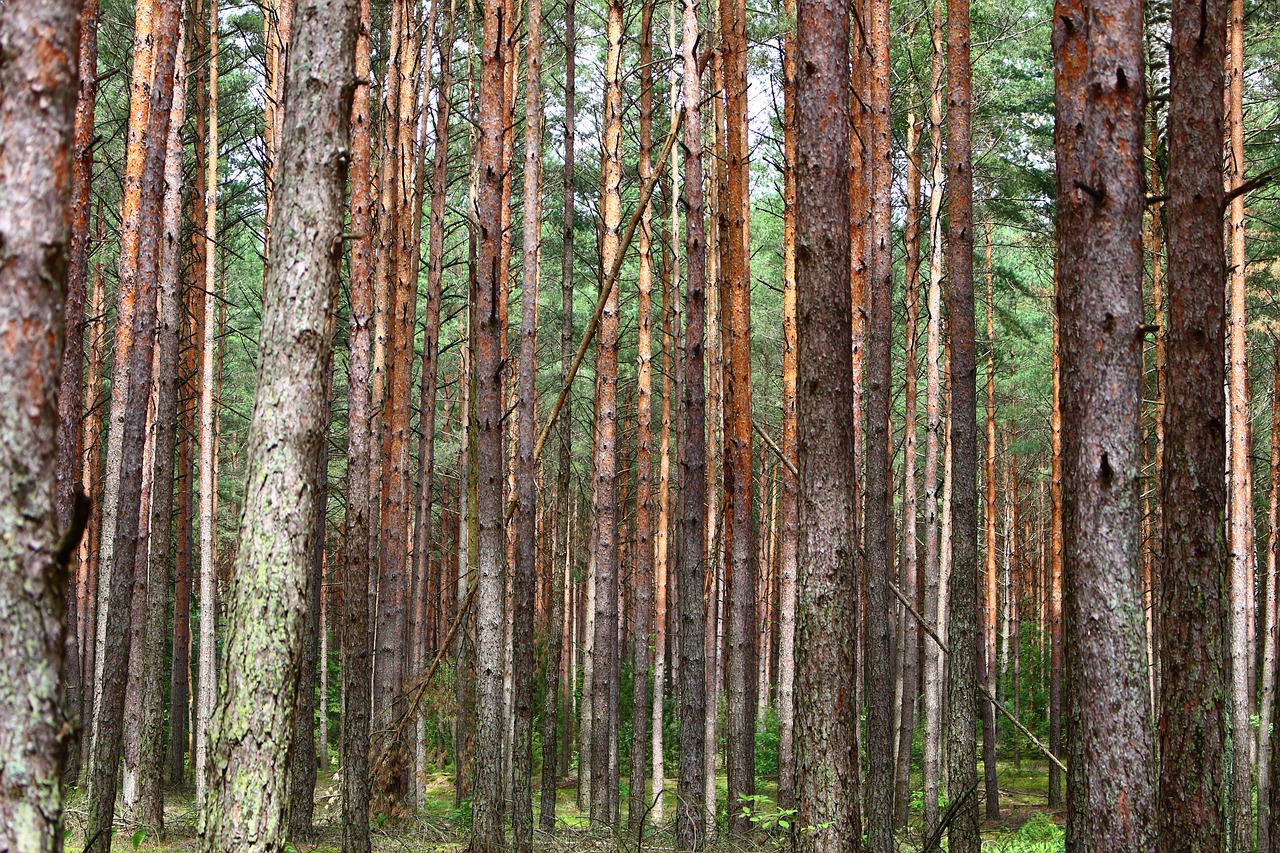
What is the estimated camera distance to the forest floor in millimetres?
9938

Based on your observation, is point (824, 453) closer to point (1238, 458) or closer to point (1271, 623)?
point (1238, 458)

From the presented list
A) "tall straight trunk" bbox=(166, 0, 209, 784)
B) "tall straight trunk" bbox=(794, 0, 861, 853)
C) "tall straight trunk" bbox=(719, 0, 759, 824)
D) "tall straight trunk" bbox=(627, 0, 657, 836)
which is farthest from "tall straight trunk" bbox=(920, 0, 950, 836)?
"tall straight trunk" bbox=(166, 0, 209, 784)

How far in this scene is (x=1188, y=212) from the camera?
705cm

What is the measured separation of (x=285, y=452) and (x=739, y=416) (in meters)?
6.76

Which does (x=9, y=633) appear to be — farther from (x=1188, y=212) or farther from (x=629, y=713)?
(x=629, y=713)

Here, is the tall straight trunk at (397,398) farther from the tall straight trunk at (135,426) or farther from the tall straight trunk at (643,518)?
the tall straight trunk at (135,426)

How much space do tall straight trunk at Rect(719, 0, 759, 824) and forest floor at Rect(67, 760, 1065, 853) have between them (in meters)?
0.69

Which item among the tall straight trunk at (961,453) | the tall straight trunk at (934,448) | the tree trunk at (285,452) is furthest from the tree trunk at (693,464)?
the tree trunk at (285,452)

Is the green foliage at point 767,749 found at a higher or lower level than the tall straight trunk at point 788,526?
lower

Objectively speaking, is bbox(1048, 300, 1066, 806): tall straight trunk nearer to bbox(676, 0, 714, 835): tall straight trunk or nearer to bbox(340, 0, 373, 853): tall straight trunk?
bbox(676, 0, 714, 835): tall straight trunk

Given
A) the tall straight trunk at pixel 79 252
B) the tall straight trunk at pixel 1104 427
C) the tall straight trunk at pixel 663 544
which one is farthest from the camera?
the tall straight trunk at pixel 663 544

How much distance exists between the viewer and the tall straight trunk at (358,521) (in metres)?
8.47

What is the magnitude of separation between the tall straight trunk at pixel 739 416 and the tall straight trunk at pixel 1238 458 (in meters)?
5.67

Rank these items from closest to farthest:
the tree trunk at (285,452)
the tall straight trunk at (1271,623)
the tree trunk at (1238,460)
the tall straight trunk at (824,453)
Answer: the tree trunk at (285,452) < the tall straight trunk at (824,453) < the tree trunk at (1238,460) < the tall straight trunk at (1271,623)
